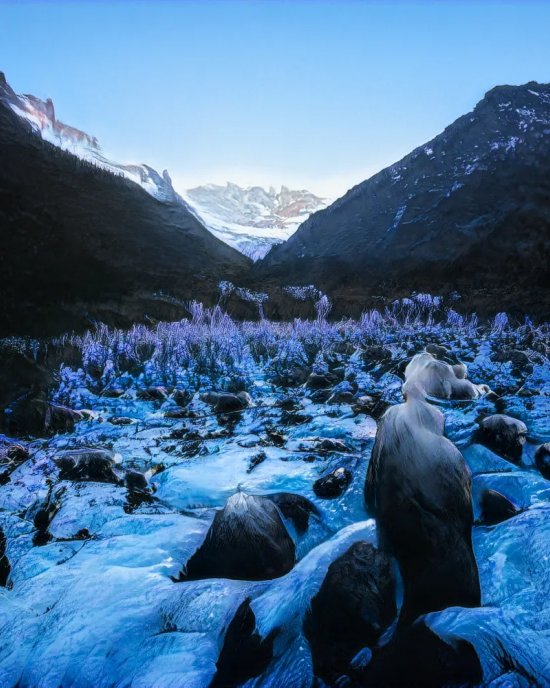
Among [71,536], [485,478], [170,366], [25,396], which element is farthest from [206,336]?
[485,478]

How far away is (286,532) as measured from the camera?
3.91 ft

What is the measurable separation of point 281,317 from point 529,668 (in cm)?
320

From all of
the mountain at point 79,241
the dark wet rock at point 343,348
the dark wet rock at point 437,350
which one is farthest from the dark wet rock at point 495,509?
the mountain at point 79,241

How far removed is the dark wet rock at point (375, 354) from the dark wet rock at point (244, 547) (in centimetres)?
196

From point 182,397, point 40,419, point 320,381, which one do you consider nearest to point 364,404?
point 320,381

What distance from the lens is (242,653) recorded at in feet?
2.80

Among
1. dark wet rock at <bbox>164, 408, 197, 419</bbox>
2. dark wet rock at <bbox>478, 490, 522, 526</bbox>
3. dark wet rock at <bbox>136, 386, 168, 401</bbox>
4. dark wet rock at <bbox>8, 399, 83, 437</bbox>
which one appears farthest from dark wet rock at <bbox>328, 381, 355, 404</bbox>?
dark wet rock at <bbox>8, 399, 83, 437</bbox>

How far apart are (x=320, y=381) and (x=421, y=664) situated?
1.85m

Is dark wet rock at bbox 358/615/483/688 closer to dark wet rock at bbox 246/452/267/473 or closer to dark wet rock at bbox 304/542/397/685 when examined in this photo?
dark wet rock at bbox 304/542/397/685

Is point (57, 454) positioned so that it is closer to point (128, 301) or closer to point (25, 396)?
point (25, 396)

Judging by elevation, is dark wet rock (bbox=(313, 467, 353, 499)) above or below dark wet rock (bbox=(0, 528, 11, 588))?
above

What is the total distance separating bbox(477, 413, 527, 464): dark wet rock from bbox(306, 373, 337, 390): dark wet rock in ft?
3.43

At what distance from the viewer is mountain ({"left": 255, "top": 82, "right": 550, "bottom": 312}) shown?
11.8 ft

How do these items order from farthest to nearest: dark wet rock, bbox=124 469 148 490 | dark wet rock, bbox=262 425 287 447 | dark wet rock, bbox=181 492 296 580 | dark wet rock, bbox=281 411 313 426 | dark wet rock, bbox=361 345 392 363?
dark wet rock, bbox=361 345 392 363, dark wet rock, bbox=281 411 313 426, dark wet rock, bbox=262 425 287 447, dark wet rock, bbox=124 469 148 490, dark wet rock, bbox=181 492 296 580
